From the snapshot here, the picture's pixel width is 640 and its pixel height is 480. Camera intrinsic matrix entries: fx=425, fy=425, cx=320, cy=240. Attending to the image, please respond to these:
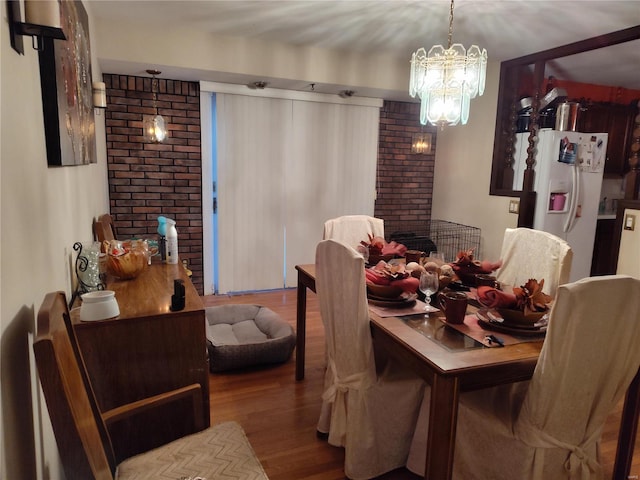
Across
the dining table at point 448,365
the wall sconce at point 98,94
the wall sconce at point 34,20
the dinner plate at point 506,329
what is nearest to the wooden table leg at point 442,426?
the dining table at point 448,365

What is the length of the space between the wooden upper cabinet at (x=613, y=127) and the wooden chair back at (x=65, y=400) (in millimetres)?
5263

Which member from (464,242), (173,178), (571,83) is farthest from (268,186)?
(571,83)

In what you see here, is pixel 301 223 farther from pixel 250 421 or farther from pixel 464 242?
pixel 250 421

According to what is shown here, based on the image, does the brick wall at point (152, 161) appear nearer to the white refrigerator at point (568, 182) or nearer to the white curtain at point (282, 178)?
the white curtain at point (282, 178)

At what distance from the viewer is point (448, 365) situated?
1.35 metres

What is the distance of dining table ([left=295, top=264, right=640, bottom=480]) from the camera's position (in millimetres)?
1361

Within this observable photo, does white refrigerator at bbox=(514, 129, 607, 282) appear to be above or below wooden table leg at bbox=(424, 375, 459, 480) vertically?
above

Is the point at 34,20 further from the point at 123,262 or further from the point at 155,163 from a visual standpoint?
the point at 155,163

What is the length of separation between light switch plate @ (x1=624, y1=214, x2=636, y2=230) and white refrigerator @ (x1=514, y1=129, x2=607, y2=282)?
523 millimetres

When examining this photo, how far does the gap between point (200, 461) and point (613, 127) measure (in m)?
5.47

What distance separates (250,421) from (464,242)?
10.9 feet

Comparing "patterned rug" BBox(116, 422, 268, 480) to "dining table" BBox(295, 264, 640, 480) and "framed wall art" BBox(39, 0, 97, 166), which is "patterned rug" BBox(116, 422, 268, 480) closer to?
"dining table" BBox(295, 264, 640, 480)

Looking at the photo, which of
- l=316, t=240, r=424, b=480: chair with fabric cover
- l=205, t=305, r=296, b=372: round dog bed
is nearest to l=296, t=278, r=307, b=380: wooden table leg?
l=205, t=305, r=296, b=372: round dog bed

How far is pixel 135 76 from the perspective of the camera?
12.7 ft
